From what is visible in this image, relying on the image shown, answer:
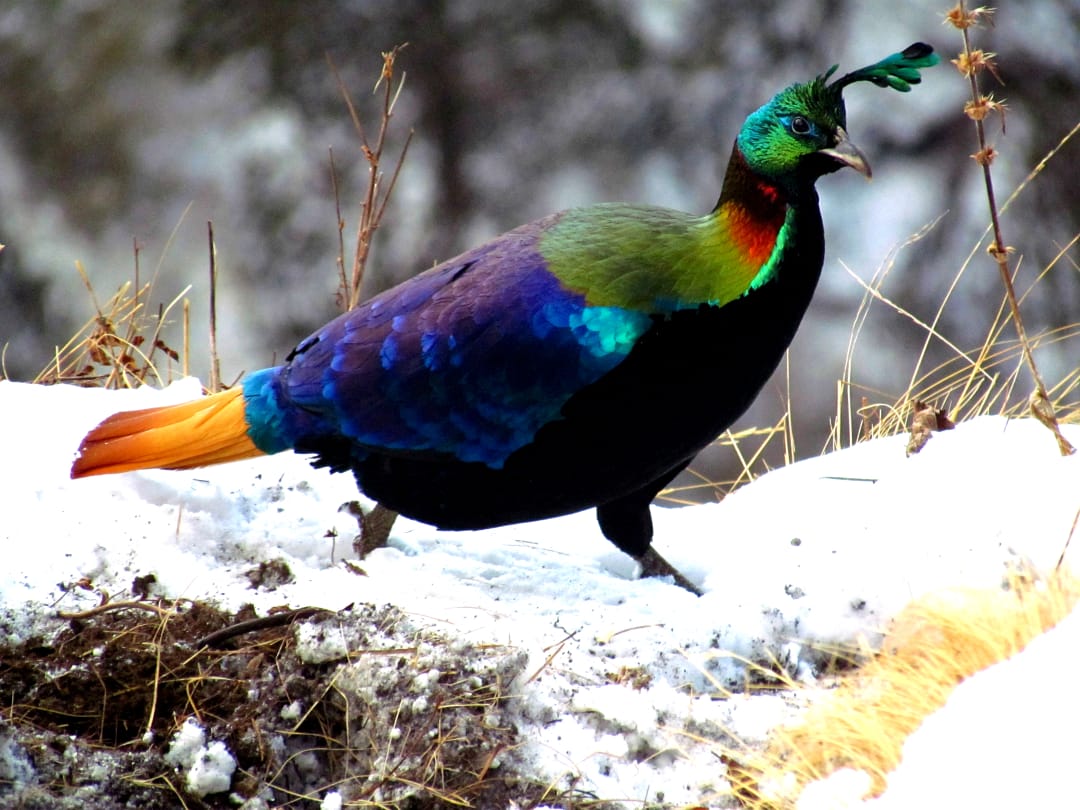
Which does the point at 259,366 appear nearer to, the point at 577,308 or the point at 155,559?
the point at 155,559

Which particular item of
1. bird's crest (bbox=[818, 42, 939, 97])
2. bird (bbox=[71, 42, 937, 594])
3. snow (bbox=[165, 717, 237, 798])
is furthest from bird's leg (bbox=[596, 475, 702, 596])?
snow (bbox=[165, 717, 237, 798])

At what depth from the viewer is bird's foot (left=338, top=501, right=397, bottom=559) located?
2689mm

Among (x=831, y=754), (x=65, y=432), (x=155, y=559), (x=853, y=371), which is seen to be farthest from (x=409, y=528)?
(x=853, y=371)

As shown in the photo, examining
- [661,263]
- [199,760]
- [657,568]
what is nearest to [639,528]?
[657,568]

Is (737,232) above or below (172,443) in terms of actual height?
above

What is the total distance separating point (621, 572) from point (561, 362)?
0.65 meters

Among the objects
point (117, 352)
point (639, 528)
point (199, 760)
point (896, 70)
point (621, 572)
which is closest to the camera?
point (199, 760)

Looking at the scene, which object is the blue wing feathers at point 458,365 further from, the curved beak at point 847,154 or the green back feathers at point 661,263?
the curved beak at point 847,154

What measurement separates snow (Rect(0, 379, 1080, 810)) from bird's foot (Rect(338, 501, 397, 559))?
0.12 feet

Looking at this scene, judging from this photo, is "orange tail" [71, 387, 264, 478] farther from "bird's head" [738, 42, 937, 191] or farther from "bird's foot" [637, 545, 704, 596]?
"bird's head" [738, 42, 937, 191]

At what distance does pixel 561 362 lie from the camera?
2.35 meters

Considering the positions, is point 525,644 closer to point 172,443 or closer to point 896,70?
point 172,443

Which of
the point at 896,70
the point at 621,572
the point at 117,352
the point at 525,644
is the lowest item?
the point at 621,572

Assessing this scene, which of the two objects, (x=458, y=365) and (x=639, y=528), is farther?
(x=639, y=528)
